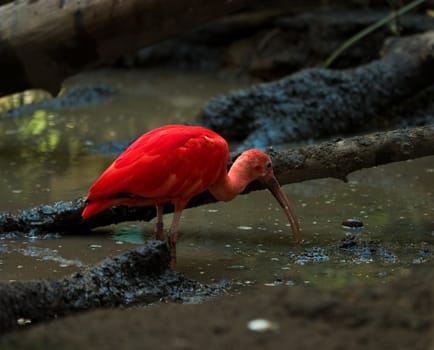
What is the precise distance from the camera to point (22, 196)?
597cm

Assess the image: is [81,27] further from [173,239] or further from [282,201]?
[173,239]

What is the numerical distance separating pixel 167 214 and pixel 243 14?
6.18 m

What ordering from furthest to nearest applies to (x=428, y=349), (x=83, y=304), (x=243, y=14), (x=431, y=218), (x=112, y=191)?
(x=243, y=14) < (x=431, y=218) < (x=112, y=191) < (x=83, y=304) < (x=428, y=349)

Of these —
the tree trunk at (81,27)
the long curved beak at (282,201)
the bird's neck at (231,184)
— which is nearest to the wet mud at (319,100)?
the tree trunk at (81,27)

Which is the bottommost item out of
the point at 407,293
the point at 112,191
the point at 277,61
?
the point at 277,61

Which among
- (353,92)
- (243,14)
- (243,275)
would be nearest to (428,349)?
(243,275)

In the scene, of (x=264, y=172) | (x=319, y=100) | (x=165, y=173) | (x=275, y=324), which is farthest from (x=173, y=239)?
(x=319, y=100)

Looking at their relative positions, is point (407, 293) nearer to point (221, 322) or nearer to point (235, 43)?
point (221, 322)

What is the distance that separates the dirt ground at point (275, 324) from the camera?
2.17 metres

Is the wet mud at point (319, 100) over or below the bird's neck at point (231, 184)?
below

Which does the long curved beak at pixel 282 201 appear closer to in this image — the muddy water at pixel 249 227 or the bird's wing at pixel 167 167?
the muddy water at pixel 249 227

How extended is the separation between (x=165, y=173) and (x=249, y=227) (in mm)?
961

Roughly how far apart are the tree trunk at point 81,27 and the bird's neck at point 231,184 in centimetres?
209

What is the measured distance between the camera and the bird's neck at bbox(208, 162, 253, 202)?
485 centimetres
